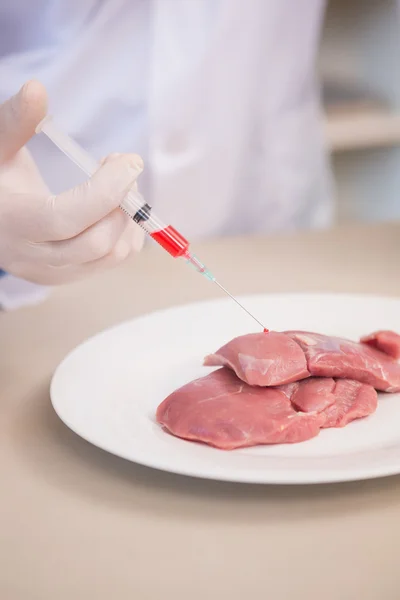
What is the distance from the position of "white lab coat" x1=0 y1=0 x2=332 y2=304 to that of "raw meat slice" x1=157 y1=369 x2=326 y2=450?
36.4 inches

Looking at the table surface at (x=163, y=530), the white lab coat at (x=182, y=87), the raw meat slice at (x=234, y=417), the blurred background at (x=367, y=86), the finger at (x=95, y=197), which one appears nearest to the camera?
the table surface at (x=163, y=530)

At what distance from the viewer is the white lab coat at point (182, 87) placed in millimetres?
1623

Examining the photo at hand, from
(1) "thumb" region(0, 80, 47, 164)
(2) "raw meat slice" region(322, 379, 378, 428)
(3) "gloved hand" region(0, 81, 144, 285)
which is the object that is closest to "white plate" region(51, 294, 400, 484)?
(2) "raw meat slice" region(322, 379, 378, 428)

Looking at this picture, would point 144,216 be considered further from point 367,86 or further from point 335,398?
point 367,86

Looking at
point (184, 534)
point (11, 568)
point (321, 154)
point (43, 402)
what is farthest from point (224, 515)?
point (321, 154)

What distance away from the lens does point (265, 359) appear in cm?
88

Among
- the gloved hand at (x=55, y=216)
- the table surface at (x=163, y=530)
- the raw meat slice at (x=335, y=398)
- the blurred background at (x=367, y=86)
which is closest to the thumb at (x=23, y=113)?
the gloved hand at (x=55, y=216)

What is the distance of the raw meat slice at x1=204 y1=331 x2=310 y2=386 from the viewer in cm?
87

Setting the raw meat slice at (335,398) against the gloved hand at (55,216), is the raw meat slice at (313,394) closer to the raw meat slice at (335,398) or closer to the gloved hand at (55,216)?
the raw meat slice at (335,398)

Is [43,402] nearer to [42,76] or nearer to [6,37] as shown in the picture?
[42,76]

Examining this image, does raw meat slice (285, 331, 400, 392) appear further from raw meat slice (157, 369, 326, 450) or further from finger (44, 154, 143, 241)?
finger (44, 154, 143, 241)

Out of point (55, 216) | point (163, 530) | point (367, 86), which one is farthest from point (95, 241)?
point (367, 86)

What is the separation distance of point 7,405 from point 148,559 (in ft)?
1.35

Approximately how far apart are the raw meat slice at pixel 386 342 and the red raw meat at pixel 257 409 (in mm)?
97
